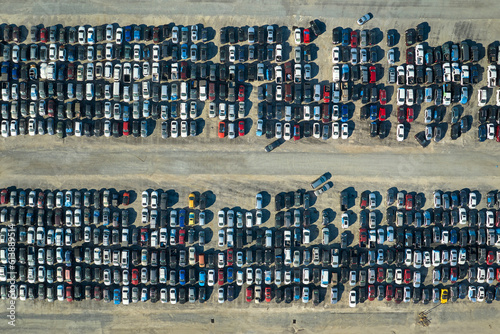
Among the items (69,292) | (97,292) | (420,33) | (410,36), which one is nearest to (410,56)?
(410,36)

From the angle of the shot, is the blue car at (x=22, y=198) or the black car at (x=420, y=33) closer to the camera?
the blue car at (x=22, y=198)

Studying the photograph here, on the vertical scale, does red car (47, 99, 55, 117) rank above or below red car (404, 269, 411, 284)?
above

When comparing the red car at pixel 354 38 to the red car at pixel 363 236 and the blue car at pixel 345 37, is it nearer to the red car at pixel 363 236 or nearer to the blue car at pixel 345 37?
the blue car at pixel 345 37

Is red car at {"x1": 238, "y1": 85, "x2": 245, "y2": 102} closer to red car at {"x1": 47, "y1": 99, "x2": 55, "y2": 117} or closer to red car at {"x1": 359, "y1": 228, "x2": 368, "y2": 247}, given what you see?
red car at {"x1": 359, "y1": 228, "x2": 368, "y2": 247}

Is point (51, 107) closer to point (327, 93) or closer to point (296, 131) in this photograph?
point (296, 131)

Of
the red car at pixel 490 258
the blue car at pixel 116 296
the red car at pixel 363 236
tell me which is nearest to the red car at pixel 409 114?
the red car at pixel 363 236

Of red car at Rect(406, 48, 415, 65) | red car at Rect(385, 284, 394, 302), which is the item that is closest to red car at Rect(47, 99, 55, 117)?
red car at Rect(406, 48, 415, 65)

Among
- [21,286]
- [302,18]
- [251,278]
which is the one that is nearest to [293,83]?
[302,18]

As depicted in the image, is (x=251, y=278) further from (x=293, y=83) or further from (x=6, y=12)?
(x=6, y=12)
